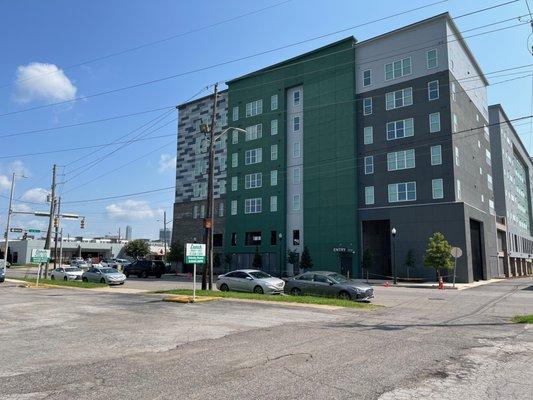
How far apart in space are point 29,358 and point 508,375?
8.55 m

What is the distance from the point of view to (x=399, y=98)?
50219 mm

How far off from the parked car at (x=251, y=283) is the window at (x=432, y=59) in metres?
33.3

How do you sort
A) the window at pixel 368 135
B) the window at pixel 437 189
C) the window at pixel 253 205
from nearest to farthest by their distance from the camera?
1. the window at pixel 437 189
2. the window at pixel 368 135
3. the window at pixel 253 205

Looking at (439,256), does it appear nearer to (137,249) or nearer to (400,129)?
(400,129)

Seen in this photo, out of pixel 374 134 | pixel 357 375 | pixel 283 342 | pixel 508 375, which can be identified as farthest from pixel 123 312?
pixel 374 134

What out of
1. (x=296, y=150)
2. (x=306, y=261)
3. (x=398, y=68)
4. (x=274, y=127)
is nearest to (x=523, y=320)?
(x=306, y=261)

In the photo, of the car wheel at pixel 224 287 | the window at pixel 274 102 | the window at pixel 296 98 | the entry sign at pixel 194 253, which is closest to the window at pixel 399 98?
the window at pixel 296 98

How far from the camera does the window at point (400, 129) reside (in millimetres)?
48875

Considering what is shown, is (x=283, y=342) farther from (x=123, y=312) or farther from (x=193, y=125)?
(x=193, y=125)

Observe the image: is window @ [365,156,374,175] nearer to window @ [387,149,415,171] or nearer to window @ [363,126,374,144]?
window @ [363,126,374,144]

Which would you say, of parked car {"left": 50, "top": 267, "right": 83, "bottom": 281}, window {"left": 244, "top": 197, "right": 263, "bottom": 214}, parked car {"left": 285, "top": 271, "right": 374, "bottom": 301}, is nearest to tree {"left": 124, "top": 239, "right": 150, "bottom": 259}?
window {"left": 244, "top": 197, "right": 263, "bottom": 214}

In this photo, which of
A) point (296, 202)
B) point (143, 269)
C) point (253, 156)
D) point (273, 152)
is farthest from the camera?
point (253, 156)

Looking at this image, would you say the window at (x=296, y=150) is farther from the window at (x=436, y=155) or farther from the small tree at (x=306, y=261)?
the window at (x=436, y=155)

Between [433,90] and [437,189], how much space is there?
10.3 meters
